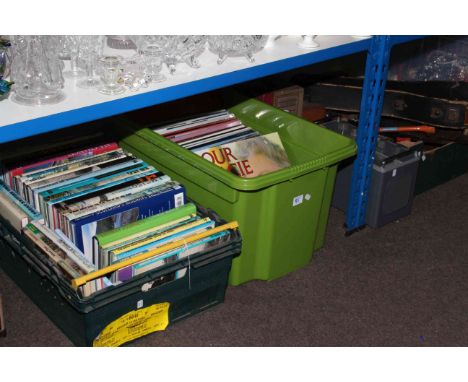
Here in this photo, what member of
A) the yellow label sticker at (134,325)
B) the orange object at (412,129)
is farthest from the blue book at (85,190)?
the orange object at (412,129)

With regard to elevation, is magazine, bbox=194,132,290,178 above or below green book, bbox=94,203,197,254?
above

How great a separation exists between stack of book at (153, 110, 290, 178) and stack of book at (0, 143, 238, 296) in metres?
0.21

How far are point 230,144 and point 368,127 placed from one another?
1.71 ft

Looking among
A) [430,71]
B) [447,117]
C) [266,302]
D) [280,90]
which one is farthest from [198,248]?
[430,71]

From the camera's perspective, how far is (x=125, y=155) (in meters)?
2.38

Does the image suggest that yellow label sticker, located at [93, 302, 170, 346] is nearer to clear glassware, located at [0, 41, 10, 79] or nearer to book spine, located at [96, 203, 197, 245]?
book spine, located at [96, 203, 197, 245]

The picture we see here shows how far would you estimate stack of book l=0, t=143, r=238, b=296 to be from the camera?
6.74 feet

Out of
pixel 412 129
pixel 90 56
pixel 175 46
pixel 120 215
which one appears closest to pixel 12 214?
pixel 120 215

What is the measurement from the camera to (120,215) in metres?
2.16

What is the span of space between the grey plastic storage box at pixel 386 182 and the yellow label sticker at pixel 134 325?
995 millimetres

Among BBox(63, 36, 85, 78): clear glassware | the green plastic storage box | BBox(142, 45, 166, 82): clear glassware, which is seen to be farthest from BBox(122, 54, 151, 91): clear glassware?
the green plastic storage box

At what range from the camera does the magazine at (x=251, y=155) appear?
8.04 ft

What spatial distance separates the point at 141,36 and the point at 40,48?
30 centimetres
